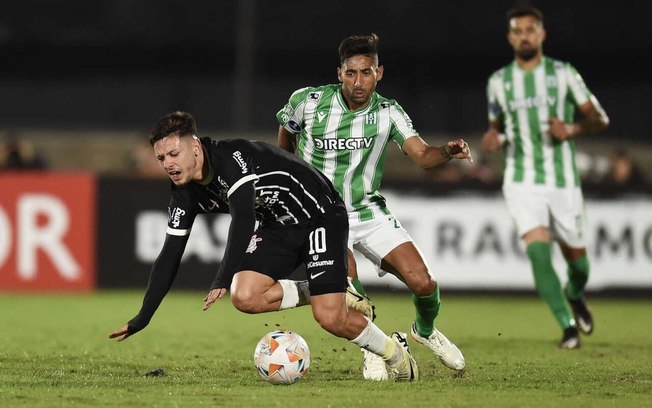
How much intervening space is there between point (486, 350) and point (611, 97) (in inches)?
434

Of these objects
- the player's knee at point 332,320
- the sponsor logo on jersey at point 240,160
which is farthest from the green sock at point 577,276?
the sponsor logo on jersey at point 240,160

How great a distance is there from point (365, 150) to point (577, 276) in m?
2.93

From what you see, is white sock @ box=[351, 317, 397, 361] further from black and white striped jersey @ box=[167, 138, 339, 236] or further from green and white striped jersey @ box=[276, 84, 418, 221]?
green and white striped jersey @ box=[276, 84, 418, 221]

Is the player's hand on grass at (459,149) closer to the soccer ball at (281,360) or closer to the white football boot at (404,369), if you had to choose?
the white football boot at (404,369)

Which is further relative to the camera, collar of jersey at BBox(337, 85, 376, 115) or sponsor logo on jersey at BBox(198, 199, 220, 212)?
collar of jersey at BBox(337, 85, 376, 115)

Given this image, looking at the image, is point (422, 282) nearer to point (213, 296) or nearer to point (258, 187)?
point (258, 187)

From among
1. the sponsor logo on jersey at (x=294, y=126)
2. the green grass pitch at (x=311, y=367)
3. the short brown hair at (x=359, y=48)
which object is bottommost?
the green grass pitch at (x=311, y=367)

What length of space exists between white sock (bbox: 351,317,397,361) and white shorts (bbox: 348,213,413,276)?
748 mm

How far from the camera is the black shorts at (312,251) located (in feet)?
21.8

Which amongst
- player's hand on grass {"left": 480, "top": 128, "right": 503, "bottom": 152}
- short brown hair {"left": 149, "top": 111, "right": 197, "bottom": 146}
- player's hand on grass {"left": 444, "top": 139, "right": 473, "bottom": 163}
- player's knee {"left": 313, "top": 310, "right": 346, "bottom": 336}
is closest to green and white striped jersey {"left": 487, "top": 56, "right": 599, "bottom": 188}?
player's hand on grass {"left": 480, "top": 128, "right": 503, "bottom": 152}

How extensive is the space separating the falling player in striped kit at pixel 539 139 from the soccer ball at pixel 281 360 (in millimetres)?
3142

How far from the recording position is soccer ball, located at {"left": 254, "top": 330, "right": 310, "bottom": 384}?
6449mm

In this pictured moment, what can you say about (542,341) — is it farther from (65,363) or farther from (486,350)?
(65,363)

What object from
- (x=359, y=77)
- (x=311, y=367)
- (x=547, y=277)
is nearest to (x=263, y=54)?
(x=547, y=277)
